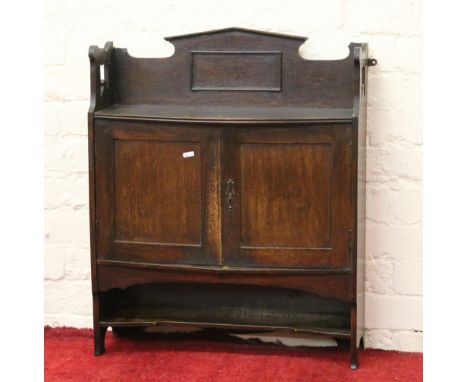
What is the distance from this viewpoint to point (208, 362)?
2.94 meters

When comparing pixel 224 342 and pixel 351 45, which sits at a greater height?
pixel 351 45

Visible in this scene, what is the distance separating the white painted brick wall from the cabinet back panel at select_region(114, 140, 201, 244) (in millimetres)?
406

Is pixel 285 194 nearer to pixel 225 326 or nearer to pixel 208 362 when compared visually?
pixel 225 326

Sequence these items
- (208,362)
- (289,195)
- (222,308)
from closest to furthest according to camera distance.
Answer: (289,195), (208,362), (222,308)

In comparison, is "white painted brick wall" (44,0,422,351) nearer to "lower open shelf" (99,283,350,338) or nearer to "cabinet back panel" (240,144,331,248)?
"lower open shelf" (99,283,350,338)

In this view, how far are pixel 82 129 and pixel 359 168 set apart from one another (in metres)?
1.15

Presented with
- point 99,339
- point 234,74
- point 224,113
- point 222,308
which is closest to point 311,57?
point 234,74

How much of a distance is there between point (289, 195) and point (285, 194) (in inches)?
0.6

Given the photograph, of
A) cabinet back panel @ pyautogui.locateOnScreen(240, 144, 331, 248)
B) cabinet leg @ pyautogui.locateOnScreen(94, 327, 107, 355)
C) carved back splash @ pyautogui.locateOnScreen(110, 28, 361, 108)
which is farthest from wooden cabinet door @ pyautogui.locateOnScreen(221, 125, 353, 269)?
cabinet leg @ pyautogui.locateOnScreen(94, 327, 107, 355)

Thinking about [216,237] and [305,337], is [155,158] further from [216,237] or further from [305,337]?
[305,337]

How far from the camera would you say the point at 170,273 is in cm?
289

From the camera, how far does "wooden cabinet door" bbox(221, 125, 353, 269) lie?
2.71 metres
